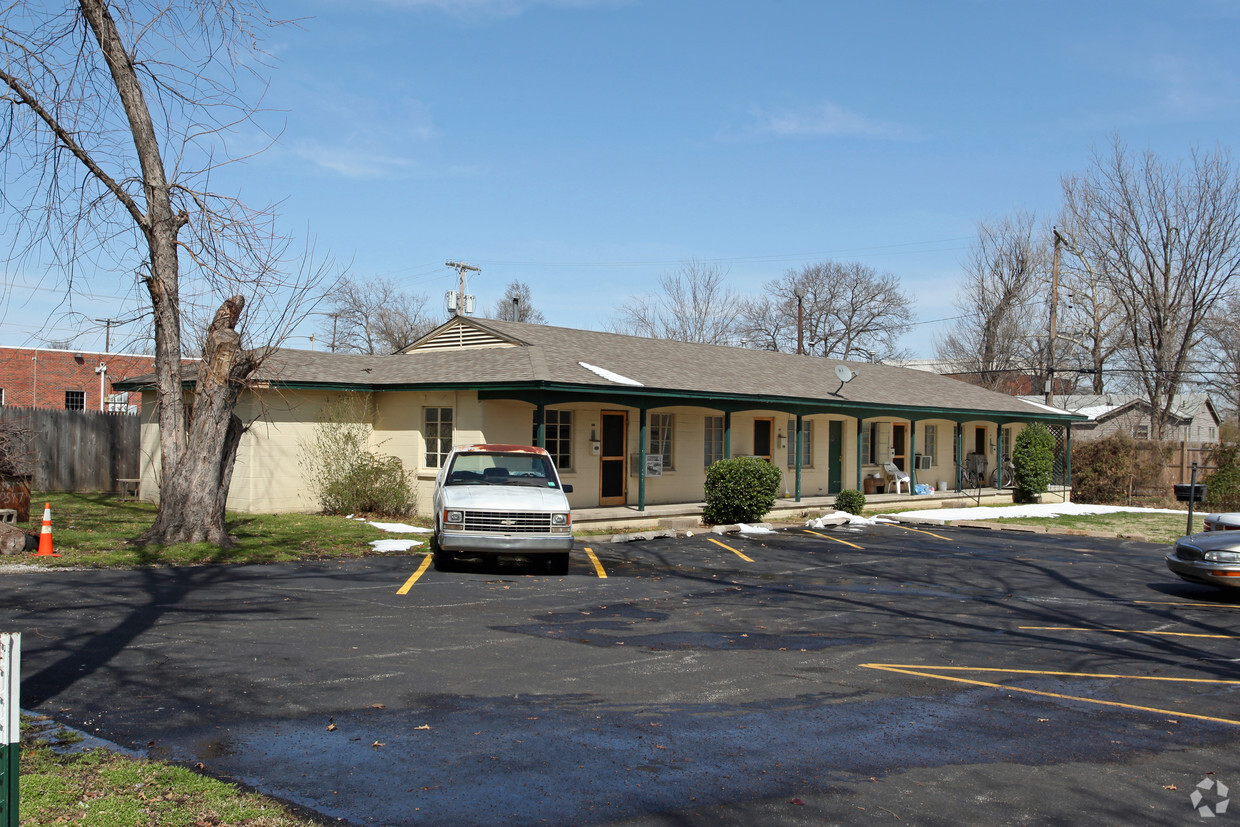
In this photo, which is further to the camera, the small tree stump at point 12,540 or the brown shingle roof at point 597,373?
the brown shingle roof at point 597,373

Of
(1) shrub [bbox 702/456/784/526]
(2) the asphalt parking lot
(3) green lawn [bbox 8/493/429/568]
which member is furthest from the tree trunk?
(1) shrub [bbox 702/456/784/526]

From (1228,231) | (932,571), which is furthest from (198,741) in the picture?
(1228,231)

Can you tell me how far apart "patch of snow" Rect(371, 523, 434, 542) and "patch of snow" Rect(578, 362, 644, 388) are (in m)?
4.98

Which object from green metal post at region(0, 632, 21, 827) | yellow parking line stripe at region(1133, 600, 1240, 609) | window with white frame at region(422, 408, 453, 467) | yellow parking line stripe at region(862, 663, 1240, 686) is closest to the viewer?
green metal post at region(0, 632, 21, 827)

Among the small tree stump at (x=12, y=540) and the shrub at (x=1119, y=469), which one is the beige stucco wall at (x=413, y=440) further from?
the shrub at (x=1119, y=469)

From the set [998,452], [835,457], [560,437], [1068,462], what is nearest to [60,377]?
[560,437]

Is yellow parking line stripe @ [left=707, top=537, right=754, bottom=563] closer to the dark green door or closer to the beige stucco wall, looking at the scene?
the beige stucco wall

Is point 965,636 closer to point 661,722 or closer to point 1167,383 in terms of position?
point 661,722

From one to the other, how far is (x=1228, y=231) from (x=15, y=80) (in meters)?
39.9

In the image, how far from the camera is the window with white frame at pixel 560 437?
813 inches

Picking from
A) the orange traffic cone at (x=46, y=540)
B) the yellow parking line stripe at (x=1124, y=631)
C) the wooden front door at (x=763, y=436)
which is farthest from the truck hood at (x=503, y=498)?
the wooden front door at (x=763, y=436)

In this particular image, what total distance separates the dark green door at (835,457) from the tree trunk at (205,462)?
18.2m

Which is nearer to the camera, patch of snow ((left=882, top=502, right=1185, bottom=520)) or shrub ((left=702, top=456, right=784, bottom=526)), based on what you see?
shrub ((left=702, top=456, right=784, bottom=526))

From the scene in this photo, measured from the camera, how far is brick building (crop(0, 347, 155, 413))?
41.9 m
